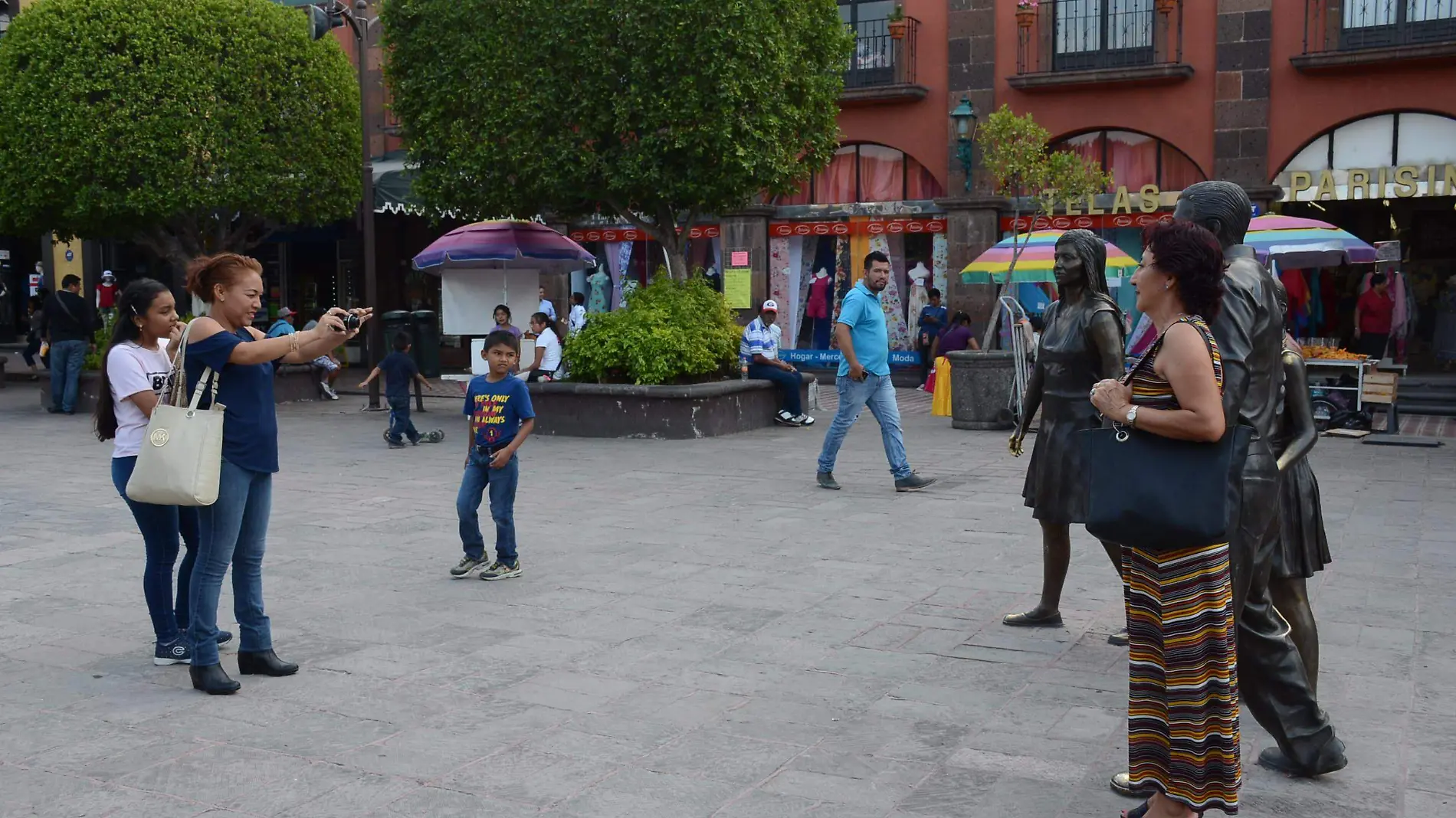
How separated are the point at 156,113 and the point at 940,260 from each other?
12.0m

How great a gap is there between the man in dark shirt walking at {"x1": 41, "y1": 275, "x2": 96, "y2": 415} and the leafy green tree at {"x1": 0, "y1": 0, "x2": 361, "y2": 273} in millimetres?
1715

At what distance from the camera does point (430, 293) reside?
27344 millimetres

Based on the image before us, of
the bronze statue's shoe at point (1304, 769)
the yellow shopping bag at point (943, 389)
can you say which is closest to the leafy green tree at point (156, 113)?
the yellow shopping bag at point (943, 389)

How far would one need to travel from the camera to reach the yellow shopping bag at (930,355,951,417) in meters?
16.2

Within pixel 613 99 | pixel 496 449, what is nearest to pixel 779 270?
pixel 613 99

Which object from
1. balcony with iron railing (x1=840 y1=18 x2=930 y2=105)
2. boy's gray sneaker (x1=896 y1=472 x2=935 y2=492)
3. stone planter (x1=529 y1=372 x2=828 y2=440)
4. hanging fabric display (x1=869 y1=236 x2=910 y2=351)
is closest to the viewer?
boy's gray sneaker (x1=896 y1=472 x2=935 y2=492)

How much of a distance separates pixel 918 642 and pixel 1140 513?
2508 millimetres

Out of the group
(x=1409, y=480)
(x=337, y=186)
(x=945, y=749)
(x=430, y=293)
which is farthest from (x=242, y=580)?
(x=430, y=293)

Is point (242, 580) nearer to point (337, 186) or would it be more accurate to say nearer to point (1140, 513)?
point (1140, 513)

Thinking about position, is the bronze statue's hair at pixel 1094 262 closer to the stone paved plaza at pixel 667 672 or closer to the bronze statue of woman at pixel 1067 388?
the bronze statue of woman at pixel 1067 388

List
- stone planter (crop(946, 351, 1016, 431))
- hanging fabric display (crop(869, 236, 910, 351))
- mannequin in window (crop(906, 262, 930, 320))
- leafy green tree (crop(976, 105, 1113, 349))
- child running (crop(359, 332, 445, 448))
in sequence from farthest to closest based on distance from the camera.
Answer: hanging fabric display (crop(869, 236, 910, 351)), mannequin in window (crop(906, 262, 930, 320)), leafy green tree (crop(976, 105, 1113, 349)), stone planter (crop(946, 351, 1016, 431)), child running (crop(359, 332, 445, 448))

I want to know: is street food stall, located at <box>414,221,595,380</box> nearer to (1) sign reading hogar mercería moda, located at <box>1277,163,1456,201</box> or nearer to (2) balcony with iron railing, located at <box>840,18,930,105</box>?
(2) balcony with iron railing, located at <box>840,18,930,105</box>

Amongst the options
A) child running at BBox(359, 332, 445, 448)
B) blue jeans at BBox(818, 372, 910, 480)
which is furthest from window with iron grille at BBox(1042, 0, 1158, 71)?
blue jeans at BBox(818, 372, 910, 480)

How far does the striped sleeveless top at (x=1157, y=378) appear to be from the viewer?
137 inches
